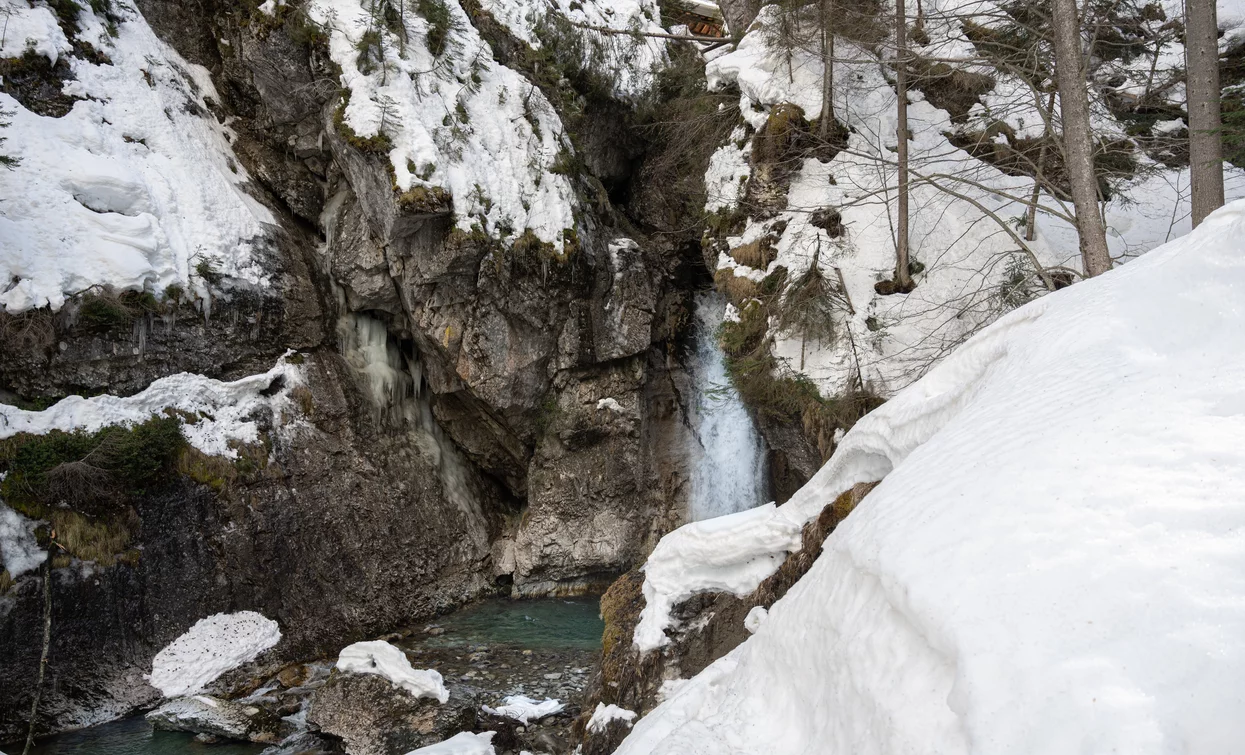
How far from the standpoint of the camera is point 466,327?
1127 cm

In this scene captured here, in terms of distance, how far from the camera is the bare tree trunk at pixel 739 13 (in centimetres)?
1391

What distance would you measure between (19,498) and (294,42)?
24.1 feet

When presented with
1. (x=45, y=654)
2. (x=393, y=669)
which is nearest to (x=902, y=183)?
(x=393, y=669)

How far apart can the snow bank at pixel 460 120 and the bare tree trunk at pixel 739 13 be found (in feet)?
15.0

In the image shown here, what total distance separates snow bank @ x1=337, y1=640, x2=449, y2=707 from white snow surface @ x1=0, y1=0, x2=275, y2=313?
5905 millimetres

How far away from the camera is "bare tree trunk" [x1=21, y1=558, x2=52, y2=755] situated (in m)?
7.43

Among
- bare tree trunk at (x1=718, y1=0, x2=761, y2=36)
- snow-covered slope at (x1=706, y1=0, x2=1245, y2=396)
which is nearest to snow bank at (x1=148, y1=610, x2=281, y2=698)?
snow-covered slope at (x1=706, y1=0, x2=1245, y2=396)

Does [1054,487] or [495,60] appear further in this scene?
A: [495,60]

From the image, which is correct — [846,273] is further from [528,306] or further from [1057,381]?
[1057,381]

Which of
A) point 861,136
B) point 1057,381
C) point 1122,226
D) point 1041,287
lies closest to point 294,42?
point 861,136

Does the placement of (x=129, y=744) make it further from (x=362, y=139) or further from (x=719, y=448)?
(x=719, y=448)

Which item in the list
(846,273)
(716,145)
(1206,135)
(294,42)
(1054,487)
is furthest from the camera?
(716,145)

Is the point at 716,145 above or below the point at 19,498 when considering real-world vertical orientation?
above

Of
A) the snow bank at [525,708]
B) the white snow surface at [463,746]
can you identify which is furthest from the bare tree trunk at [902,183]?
the white snow surface at [463,746]
